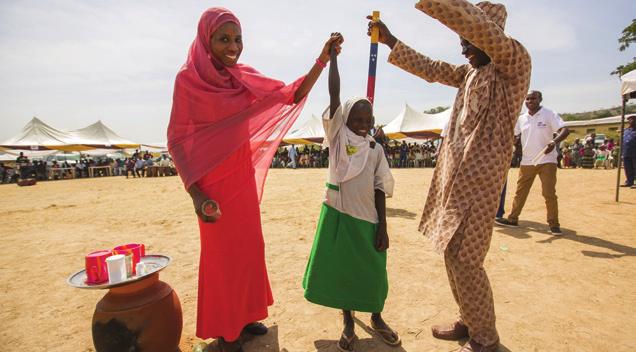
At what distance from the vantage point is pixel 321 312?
2.81 m

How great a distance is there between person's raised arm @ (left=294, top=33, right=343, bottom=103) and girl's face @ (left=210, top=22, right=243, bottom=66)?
54 centimetres

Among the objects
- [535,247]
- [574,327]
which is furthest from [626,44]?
[574,327]

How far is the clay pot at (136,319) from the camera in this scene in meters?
1.92

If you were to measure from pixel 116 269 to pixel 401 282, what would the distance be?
2.53m

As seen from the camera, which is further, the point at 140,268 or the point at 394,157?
the point at 394,157

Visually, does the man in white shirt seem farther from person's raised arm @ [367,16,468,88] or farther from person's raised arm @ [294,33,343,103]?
person's raised arm @ [294,33,343,103]

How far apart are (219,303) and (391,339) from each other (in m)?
1.22

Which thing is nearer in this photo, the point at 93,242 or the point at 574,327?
the point at 574,327

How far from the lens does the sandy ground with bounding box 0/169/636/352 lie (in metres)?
2.44

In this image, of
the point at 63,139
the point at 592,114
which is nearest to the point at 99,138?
the point at 63,139

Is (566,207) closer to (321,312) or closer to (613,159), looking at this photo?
(321,312)

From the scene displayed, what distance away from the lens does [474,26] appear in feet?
5.70

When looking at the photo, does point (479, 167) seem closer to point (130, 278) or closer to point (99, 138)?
point (130, 278)

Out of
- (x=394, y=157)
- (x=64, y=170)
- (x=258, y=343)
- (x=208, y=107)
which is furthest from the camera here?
(x=64, y=170)
